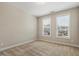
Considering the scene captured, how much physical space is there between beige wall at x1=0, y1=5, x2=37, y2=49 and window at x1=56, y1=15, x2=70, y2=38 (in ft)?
2.64

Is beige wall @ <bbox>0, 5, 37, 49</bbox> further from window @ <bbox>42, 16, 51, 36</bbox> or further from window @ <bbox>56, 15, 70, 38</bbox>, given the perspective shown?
window @ <bbox>56, 15, 70, 38</bbox>

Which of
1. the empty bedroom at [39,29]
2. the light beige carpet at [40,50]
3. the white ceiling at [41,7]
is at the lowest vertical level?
the light beige carpet at [40,50]

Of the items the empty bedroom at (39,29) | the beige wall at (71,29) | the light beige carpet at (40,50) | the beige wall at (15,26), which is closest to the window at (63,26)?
the empty bedroom at (39,29)

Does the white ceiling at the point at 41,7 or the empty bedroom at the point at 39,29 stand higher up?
the white ceiling at the point at 41,7

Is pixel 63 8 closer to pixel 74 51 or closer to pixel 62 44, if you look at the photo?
pixel 62 44

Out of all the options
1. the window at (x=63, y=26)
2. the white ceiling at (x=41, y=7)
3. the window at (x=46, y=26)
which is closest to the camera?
the white ceiling at (x=41, y=7)

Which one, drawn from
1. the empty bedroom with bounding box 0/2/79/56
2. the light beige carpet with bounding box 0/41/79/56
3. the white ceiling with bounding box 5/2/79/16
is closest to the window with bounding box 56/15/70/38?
the empty bedroom with bounding box 0/2/79/56

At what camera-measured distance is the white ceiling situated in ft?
7.14

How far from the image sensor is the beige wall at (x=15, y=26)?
2.49m

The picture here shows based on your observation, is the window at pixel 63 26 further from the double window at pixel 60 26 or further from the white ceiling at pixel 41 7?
the white ceiling at pixel 41 7

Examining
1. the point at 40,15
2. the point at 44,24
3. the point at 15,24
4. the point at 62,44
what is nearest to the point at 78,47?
the point at 62,44

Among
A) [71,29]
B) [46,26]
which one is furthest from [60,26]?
[46,26]

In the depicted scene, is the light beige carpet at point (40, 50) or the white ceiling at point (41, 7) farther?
the light beige carpet at point (40, 50)

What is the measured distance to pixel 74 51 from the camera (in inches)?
92.7
